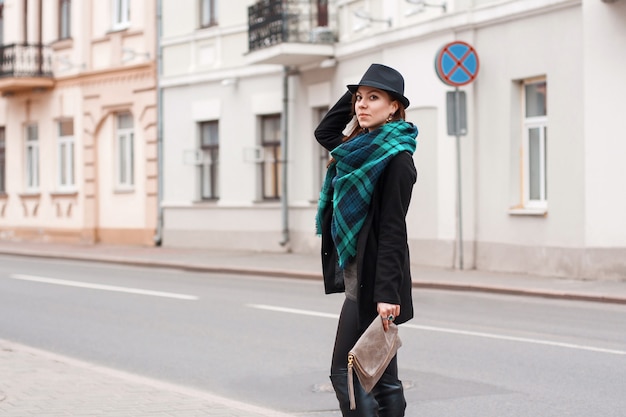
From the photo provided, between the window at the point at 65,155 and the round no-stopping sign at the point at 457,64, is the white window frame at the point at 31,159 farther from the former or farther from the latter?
the round no-stopping sign at the point at 457,64

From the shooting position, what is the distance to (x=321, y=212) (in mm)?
5281

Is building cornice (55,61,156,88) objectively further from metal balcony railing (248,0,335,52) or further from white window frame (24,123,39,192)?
metal balcony railing (248,0,335,52)

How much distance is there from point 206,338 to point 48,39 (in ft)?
78.3

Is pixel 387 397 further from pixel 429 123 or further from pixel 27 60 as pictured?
pixel 27 60

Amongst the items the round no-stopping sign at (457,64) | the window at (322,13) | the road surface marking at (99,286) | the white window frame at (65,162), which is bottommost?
the road surface marking at (99,286)

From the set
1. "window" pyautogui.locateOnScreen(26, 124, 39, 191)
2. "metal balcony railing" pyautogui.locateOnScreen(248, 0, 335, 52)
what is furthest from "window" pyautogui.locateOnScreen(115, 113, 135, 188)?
"metal balcony railing" pyautogui.locateOnScreen(248, 0, 335, 52)

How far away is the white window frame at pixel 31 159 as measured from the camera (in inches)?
1361

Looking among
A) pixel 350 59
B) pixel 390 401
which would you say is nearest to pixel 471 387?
pixel 390 401

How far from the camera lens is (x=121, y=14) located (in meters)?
31.2

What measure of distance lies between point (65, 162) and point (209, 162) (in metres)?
6.56

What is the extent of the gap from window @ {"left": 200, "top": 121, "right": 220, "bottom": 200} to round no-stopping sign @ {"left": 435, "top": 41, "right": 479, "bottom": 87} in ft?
33.6

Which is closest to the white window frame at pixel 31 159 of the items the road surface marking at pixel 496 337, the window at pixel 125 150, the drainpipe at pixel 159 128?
the window at pixel 125 150

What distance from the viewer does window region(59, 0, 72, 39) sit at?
33.2 metres

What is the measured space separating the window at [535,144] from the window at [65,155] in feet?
55.9
